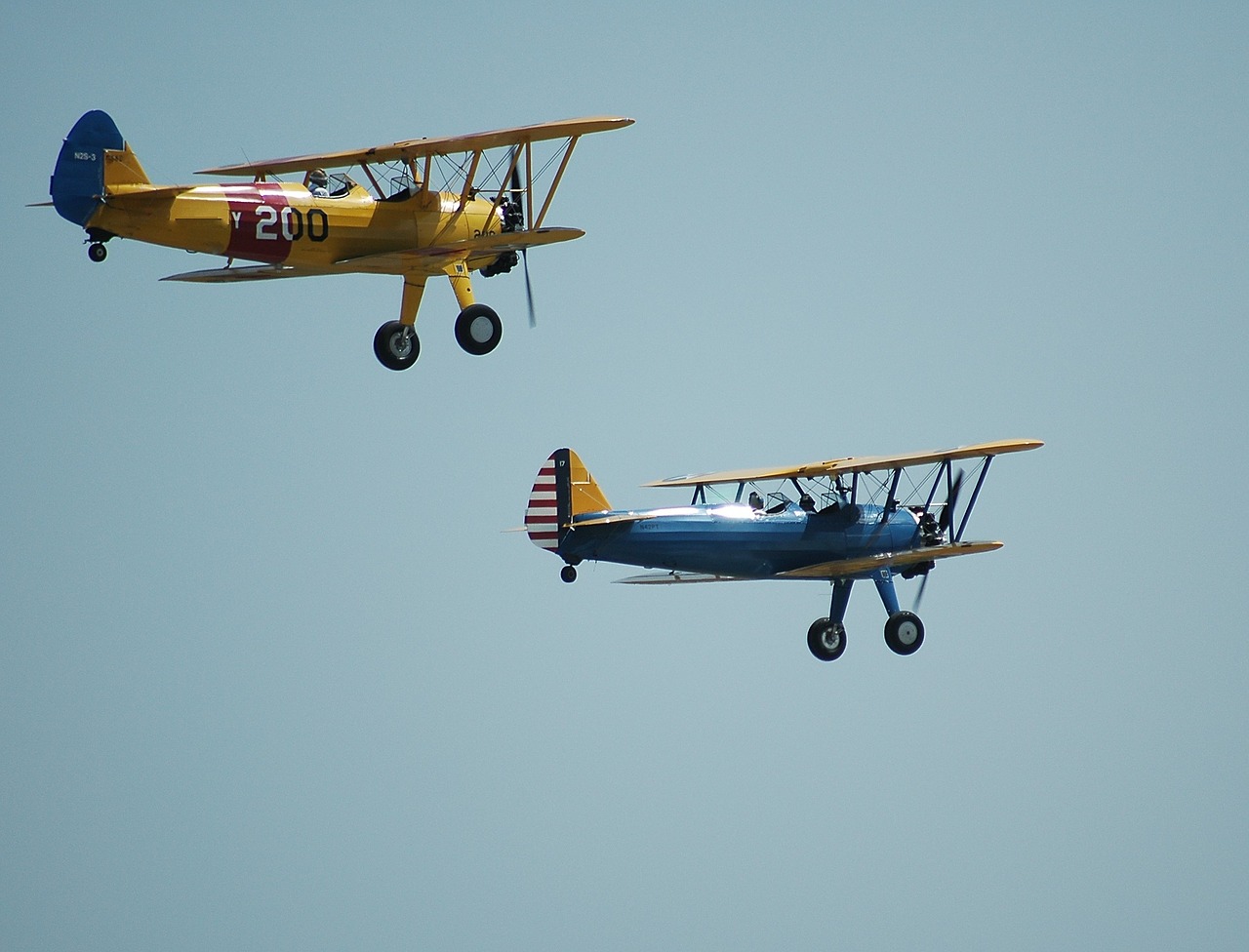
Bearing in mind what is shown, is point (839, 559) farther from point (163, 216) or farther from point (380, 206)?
point (163, 216)

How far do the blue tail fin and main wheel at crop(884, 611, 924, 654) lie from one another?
52.6 feet

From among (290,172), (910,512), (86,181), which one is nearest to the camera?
(86,181)

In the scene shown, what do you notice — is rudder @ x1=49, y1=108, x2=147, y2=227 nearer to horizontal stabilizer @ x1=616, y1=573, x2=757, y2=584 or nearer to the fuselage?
the fuselage

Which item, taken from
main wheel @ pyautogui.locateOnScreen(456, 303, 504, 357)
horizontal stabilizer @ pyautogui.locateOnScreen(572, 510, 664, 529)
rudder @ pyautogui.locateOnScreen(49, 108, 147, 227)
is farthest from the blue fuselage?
rudder @ pyautogui.locateOnScreen(49, 108, 147, 227)

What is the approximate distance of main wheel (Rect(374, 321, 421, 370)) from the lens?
38.0m

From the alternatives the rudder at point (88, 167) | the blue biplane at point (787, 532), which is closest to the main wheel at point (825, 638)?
the blue biplane at point (787, 532)

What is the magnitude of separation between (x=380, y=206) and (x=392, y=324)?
5.04 ft

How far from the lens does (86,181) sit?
3550 centimetres

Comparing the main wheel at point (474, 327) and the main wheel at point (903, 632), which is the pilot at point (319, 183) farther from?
the main wheel at point (903, 632)

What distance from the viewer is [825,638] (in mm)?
46219

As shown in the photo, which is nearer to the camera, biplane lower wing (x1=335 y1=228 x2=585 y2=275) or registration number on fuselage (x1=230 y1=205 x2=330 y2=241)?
registration number on fuselage (x1=230 y1=205 x2=330 y2=241)

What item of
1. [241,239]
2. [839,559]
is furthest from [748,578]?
[241,239]

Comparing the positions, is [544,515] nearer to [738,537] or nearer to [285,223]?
[738,537]

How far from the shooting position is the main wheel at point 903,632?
152 feet
